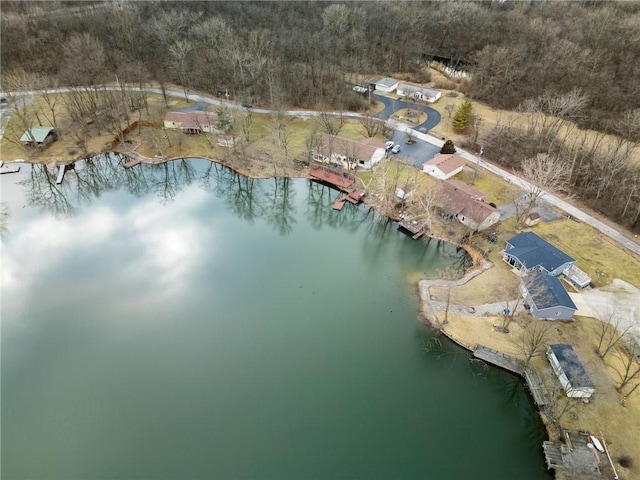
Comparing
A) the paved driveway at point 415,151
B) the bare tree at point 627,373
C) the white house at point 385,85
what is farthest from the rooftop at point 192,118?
the bare tree at point 627,373

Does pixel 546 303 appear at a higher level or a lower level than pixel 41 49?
lower

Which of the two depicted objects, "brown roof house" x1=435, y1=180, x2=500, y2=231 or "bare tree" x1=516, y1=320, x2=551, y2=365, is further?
"brown roof house" x1=435, y1=180, x2=500, y2=231

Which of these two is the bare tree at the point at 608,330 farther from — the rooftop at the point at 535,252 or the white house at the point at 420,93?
the white house at the point at 420,93

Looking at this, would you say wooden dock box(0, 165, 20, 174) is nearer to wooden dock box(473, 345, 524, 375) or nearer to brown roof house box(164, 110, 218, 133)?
brown roof house box(164, 110, 218, 133)

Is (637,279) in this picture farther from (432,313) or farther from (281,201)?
(281,201)

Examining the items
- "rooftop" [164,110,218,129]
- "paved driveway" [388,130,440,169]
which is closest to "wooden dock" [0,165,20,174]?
"rooftop" [164,110,218,129]

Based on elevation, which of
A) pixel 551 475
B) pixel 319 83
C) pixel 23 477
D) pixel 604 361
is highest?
pixel 319 83

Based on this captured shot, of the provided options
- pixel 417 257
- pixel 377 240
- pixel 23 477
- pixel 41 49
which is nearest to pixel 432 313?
pixel 417 257

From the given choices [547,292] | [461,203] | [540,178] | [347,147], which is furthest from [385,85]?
[547,292]
